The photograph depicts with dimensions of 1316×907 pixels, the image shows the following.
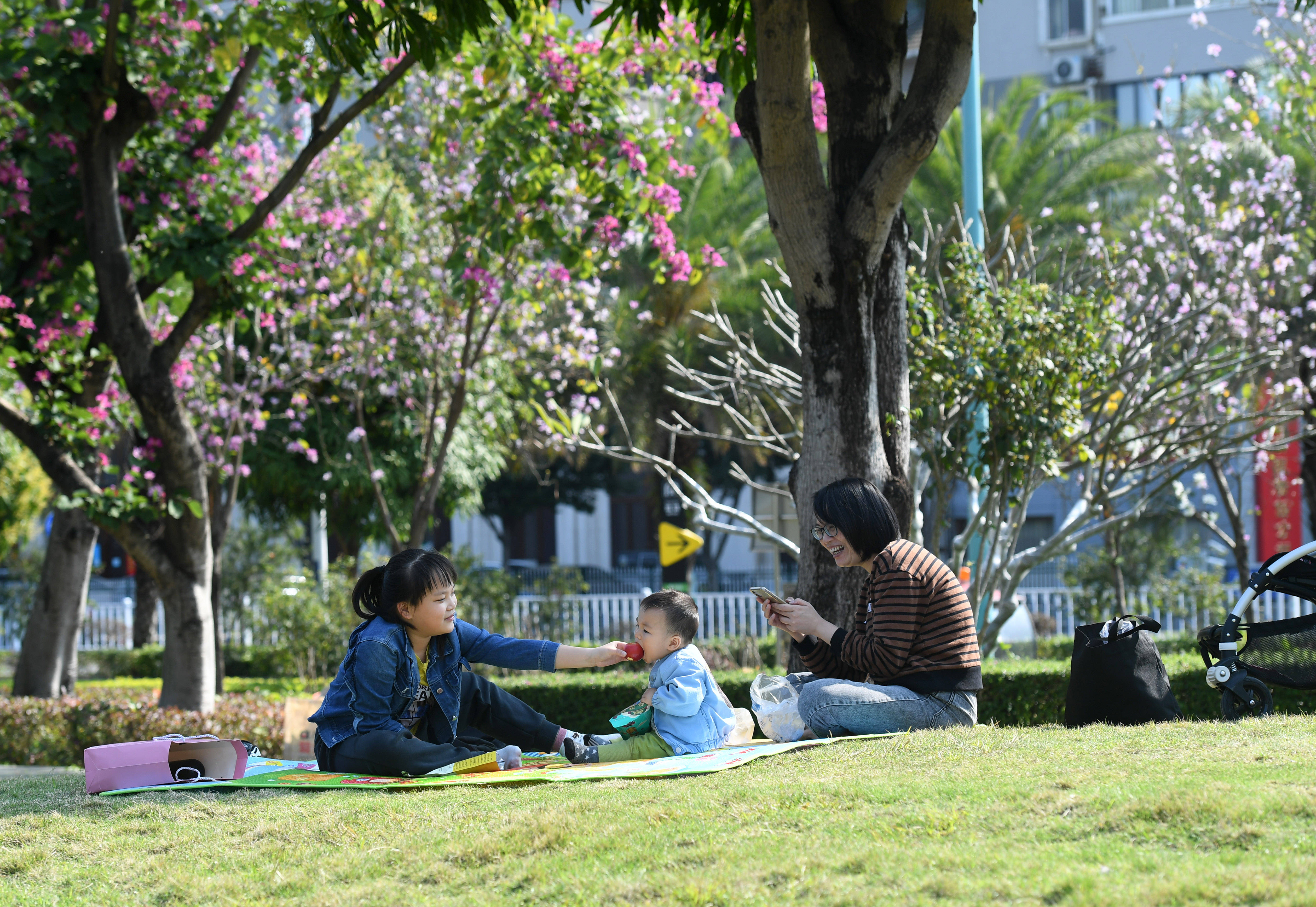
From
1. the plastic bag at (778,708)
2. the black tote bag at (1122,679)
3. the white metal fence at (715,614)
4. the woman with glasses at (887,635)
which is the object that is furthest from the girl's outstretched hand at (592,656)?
the white metal fence at (715,614)

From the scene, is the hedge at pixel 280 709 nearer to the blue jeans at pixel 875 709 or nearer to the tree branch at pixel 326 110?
the blue jeans at pixel 875 709

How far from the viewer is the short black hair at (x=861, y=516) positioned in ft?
16.4

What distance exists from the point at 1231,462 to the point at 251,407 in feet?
53.8

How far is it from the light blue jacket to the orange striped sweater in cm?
59

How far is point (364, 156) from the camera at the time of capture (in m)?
17.0

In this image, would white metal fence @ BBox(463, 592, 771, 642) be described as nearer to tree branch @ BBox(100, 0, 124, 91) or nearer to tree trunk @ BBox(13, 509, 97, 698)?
tree trunk @ BBox(13, 509, 97, 698)

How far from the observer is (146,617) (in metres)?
19.2

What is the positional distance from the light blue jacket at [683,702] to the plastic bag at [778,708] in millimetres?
263

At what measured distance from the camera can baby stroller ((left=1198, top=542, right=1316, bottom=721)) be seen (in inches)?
207

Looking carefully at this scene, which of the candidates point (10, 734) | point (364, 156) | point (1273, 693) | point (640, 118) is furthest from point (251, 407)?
point (1273, 693)

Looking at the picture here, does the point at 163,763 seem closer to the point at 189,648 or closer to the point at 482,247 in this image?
the point at 482,247

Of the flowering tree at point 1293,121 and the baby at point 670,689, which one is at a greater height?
the flowering tree at point 1293,121

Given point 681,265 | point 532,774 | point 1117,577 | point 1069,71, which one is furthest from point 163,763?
point 1069,71

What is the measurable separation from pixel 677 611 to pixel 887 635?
844mm
